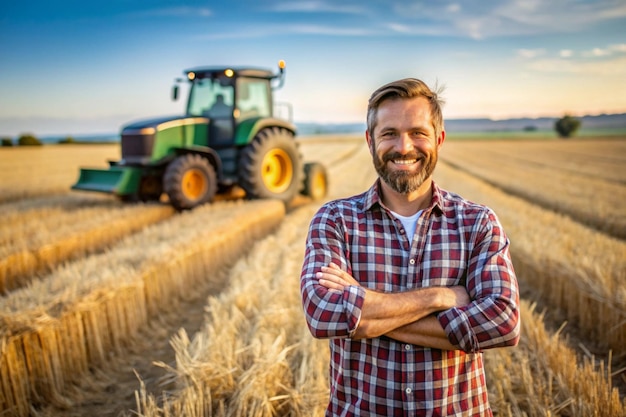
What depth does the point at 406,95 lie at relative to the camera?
79.7 inches

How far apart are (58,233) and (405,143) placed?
6.61 metres

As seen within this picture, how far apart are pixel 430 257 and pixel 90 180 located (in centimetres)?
981

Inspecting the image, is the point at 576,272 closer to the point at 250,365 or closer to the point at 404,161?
the point at 250,365

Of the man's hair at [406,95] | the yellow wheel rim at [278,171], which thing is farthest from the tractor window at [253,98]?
the man's hair at [406,95]

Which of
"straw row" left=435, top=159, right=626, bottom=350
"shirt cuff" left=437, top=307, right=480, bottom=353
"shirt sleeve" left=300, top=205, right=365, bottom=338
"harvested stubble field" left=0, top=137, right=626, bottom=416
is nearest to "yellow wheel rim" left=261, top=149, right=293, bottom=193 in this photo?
"harvested stubble field" left=0, top=137, right=626, bottom=416

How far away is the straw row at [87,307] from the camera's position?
3.66 meters

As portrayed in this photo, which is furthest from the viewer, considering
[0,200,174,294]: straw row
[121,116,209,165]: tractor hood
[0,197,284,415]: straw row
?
[121,116,209,165]: tractor hood

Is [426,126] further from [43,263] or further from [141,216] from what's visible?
[141,216]

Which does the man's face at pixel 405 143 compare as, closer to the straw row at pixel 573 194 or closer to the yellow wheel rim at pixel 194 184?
the yellow wheel rim at pixel 194 184

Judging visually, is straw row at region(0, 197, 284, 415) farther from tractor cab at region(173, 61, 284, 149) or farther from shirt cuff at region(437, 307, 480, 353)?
tractor cab at region(173, 61, 284, 149)

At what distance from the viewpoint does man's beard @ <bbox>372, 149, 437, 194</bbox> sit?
2084 mm

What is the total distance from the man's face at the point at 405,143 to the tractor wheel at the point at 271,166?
8250mm

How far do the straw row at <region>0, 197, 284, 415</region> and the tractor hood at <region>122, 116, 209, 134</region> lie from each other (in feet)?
10.4

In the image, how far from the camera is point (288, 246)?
7.11 meters
